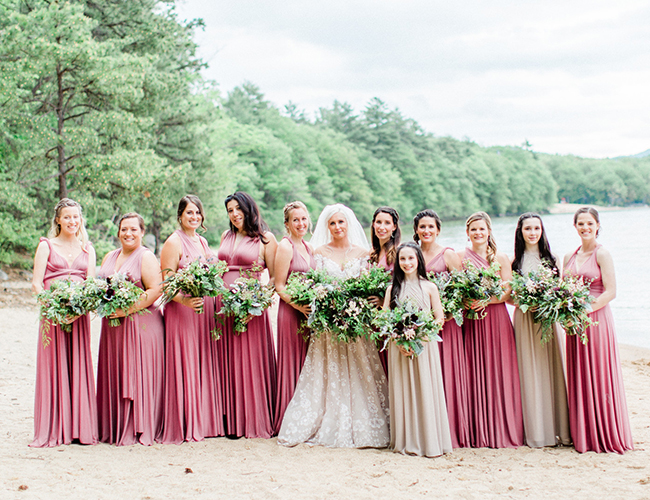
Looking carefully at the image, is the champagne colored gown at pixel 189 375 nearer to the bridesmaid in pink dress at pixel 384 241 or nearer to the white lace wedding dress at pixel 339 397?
the white lace wedding dress at pixel 339 397

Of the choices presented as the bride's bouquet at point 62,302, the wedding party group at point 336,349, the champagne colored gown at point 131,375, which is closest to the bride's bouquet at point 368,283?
the wedding party group at point 336,349

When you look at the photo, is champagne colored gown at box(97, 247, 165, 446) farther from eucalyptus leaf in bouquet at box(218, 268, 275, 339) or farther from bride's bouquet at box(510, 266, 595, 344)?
bride's bouquet at box(510, 266, 595, 344)

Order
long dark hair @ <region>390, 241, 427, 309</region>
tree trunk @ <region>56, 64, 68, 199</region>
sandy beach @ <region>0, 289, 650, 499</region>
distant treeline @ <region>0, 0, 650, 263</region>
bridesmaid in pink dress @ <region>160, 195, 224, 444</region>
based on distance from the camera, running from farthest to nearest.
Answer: tree trunk @ <region>56, 64, 68, 199</region> → distant treeline @ <region>0, 0, 650, 263</region> → bridesmaid in pink dress @ <region>160, 195, 224, 444</region> → long dark hair @ <region>390, 241, 427, 309</region> → sandy beach @ <region>0, 289, 650, 499</region>

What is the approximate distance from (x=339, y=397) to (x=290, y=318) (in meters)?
1.06

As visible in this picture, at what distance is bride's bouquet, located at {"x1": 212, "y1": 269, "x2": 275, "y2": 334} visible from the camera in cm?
615

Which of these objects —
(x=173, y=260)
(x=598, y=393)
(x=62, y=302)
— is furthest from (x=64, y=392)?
(x=598, y=393)

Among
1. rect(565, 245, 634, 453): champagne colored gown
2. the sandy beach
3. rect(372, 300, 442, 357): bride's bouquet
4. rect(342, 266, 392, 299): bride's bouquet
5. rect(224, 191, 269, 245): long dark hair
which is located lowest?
the sandy beach

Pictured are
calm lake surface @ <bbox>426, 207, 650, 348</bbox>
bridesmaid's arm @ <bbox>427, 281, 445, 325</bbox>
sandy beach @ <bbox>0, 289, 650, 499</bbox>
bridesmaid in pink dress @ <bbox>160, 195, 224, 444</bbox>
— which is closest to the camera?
sandy beach @ <bbox>0, 289, 650, 499</bbox>

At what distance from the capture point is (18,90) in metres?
15.5

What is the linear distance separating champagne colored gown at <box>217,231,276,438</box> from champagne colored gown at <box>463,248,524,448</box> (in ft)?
7.75

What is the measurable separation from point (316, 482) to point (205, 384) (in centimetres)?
183

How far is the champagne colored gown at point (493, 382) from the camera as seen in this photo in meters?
6.21

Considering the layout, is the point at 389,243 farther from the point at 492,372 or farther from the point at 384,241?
the point at 492,372

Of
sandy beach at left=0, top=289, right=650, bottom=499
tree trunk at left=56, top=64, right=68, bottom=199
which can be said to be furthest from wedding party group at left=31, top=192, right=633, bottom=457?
tree trunk at left=56, top=64, right=68, bottom=199
